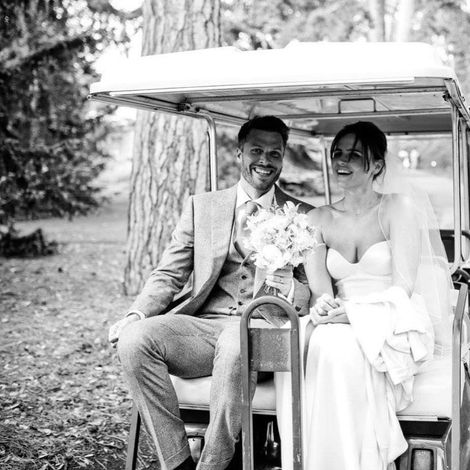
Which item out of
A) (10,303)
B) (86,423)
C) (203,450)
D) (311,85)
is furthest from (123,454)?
(10,303)

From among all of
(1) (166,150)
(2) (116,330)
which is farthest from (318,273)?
(1) (166,150)

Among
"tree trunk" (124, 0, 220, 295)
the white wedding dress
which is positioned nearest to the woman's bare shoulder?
the white wedding dress

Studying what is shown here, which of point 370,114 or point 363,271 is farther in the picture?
point 370,114

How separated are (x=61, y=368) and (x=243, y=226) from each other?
2.77 metres

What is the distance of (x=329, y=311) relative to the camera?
359 cm

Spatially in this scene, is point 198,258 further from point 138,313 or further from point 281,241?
point 281,241

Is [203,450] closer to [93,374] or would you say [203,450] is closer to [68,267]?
[93,374]

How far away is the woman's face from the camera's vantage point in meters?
3.97

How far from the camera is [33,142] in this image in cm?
1070

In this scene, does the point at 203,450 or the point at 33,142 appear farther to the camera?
the point at 33,142

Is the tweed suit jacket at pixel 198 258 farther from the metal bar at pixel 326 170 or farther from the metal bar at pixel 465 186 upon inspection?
the metal bar at pixel 326 170

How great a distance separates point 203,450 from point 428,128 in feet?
11.4

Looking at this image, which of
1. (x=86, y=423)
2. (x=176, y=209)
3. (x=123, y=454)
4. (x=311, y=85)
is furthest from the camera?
(x=176, y=209)

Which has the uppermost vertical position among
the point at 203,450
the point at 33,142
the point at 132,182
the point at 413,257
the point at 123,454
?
the point at 33,142
